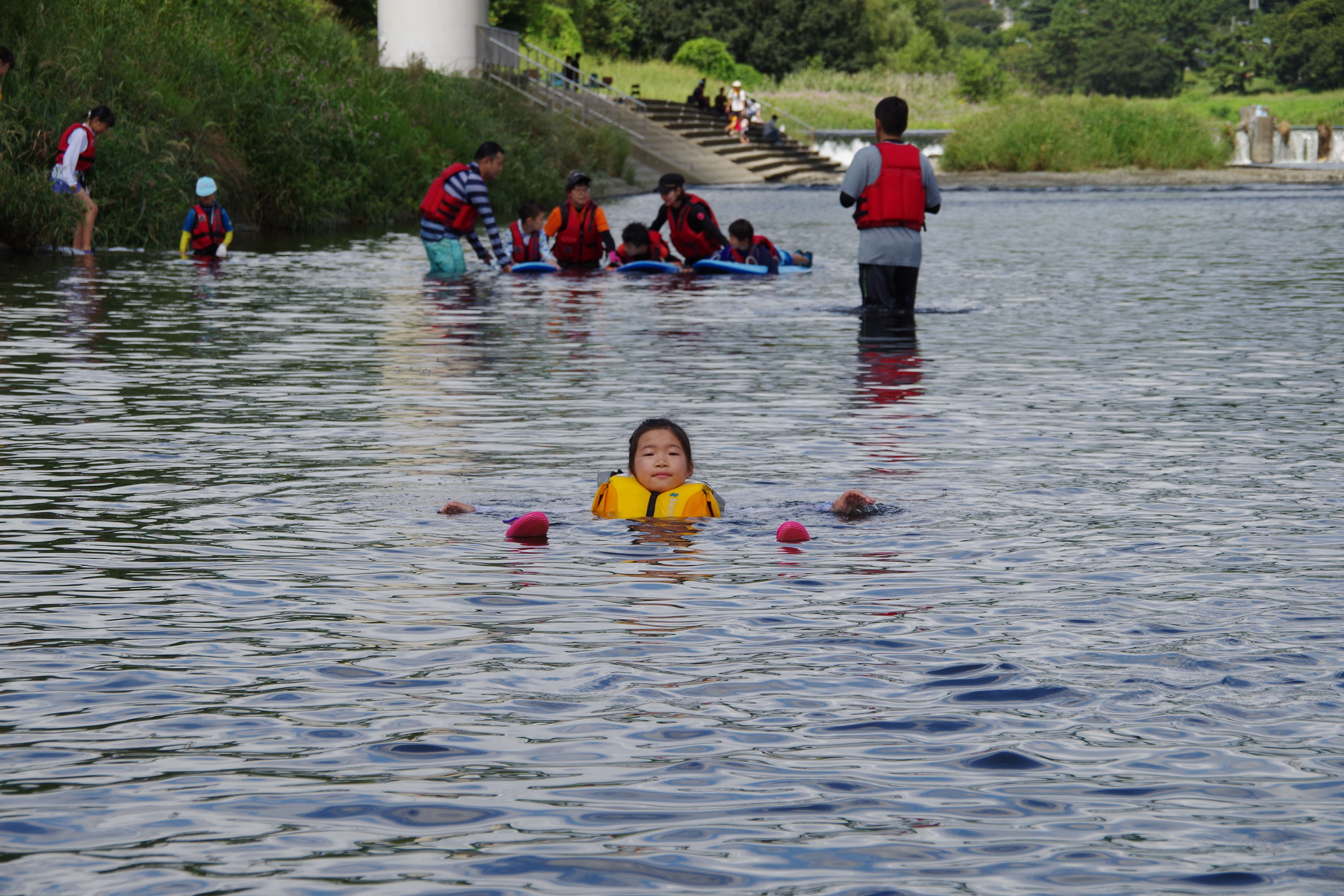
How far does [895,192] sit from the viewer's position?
1521 cm

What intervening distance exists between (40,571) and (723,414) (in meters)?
5.30

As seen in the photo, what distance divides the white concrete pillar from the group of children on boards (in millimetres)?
26604

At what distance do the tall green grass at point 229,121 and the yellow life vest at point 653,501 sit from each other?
17837 millimetres

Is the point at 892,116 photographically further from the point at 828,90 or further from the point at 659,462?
the point at 828,90

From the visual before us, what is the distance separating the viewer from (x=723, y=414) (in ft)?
37.3

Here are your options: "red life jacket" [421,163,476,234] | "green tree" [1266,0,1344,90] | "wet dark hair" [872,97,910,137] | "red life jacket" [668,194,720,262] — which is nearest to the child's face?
"wet dark hair" [872,97,910,137]

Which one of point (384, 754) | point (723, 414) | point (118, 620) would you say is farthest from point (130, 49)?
point (384, 754)

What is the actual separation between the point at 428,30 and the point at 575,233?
2830cm

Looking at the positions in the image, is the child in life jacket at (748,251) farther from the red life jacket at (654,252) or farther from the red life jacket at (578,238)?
the red life jacket at (578,238)

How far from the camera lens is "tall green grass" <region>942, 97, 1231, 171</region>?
179 ft

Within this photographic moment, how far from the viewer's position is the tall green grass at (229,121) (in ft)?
81.0

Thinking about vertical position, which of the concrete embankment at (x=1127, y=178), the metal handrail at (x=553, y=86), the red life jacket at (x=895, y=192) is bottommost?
the red life jacket at (x=895, y=192)

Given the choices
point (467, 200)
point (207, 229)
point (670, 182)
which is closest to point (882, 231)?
point (670, 182)

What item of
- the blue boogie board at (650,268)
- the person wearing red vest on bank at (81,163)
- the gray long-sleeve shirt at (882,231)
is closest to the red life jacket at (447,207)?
the blue boogie board at (650,268)
